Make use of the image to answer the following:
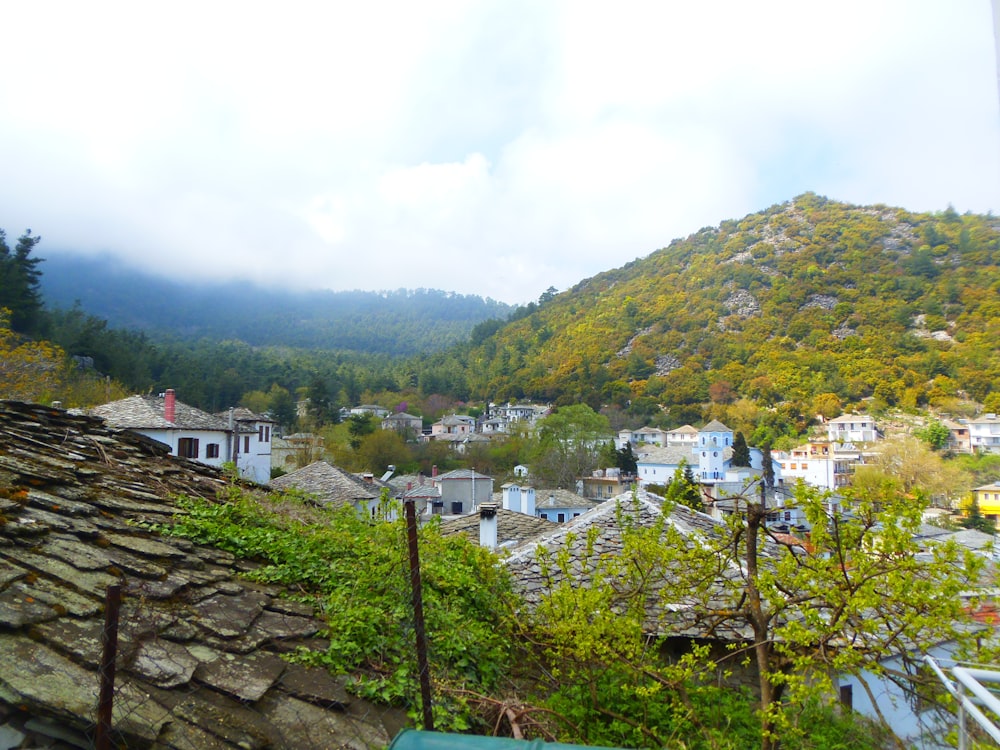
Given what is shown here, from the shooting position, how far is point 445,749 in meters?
1.55

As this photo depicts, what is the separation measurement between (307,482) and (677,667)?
1917 cm

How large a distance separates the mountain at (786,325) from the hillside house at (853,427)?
446 cm

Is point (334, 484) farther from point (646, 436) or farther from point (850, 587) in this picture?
point (646, 436)

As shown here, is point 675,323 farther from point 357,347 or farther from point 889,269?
point 357,347

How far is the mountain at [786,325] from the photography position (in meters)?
57.7

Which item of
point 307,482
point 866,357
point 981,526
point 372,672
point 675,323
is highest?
point 675,323

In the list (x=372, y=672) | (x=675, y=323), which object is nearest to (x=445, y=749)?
(x=372, y=672)

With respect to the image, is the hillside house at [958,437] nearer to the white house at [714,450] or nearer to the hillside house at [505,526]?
the white house at [714,450]

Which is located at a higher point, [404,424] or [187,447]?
[187,447]

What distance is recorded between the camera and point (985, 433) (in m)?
45.0

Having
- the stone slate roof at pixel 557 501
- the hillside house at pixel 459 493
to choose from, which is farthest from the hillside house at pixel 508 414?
the hillside house at pixel 459 493

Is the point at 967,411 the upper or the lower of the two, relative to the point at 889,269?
lower

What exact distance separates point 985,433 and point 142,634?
5778 centimetres

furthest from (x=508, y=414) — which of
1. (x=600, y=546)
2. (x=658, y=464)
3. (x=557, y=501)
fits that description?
(x=600, y=546)
